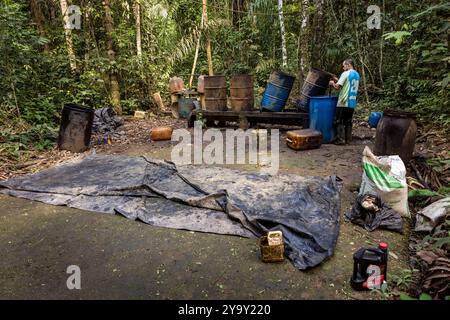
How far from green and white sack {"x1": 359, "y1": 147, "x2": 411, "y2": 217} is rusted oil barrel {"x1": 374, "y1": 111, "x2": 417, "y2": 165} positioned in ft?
3.83

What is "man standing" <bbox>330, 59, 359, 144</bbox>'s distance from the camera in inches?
221

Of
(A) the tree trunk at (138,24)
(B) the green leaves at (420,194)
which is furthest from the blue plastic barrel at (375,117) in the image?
(A) the tree trunk at (138,24)

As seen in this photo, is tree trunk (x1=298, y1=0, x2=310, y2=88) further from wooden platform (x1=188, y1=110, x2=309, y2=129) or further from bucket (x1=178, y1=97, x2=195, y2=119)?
bucket (x1=178, y1=97, x2=195, y2=119)

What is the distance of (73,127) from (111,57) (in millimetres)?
4001

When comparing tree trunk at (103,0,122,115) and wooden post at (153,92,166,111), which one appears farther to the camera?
wooden post at (153,92,166,111)

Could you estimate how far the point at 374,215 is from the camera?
10.5 feet

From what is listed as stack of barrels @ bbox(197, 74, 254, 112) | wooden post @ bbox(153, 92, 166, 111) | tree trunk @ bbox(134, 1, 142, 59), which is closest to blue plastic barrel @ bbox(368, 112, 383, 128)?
stack of barrels @ bbox(197, 74, 254, 112)

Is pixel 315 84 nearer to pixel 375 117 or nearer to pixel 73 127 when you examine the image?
pixel 375 117

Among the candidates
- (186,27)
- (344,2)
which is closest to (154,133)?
(186,27)

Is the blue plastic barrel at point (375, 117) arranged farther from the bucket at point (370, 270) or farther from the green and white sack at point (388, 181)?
the bucket at point (370, 270)

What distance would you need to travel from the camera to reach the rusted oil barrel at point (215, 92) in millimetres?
7098

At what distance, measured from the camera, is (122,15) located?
9672mm

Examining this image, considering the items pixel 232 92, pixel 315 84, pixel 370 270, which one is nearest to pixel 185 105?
pixel 232 92

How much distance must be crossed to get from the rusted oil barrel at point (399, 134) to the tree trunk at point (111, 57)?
712 cm
